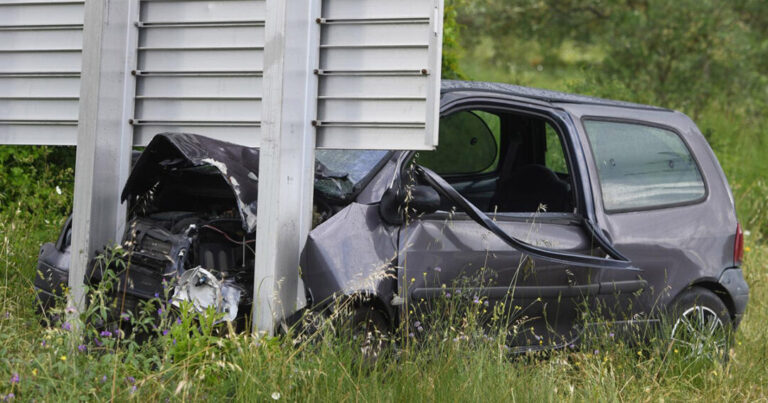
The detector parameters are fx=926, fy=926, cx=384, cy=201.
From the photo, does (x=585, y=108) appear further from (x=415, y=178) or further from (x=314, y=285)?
(x=314, y=285)

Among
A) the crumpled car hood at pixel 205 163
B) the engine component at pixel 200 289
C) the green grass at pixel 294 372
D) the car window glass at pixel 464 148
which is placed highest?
the car window glass at pixel 464 148

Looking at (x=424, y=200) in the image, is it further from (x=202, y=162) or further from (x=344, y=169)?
(x=202, y=162)

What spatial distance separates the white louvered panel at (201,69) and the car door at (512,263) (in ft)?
3.27

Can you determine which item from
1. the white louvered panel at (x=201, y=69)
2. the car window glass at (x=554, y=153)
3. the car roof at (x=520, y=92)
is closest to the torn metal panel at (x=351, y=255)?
the white louvered panel at (x=201, y=69)

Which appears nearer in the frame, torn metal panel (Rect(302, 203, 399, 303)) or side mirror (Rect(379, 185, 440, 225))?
torn metal panel (Rect(302, 203, 399, 303))

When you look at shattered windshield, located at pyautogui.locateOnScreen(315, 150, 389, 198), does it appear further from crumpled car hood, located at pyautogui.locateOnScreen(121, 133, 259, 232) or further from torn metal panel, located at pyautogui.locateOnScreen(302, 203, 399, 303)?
crumpled car hood, located at pyautogui.locateOnScreen(121, 133, 259, 232)

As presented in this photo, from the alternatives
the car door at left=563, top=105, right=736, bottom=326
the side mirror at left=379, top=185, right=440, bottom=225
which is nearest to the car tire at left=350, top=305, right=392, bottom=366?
the side mirror at left=379, top=185, right=440, bottom=225

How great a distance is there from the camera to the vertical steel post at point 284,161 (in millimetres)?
4211

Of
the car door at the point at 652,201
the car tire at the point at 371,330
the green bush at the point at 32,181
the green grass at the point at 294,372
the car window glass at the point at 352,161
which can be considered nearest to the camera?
the green grass at the point at 294,372

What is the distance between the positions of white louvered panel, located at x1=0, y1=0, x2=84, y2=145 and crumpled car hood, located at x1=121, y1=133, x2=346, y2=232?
1.83 feet

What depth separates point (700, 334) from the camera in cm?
515

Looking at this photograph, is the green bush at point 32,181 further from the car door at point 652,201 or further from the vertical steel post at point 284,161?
the car door at point 652,201

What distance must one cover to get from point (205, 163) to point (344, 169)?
727 mm

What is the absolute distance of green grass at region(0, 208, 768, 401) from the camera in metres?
3.53
